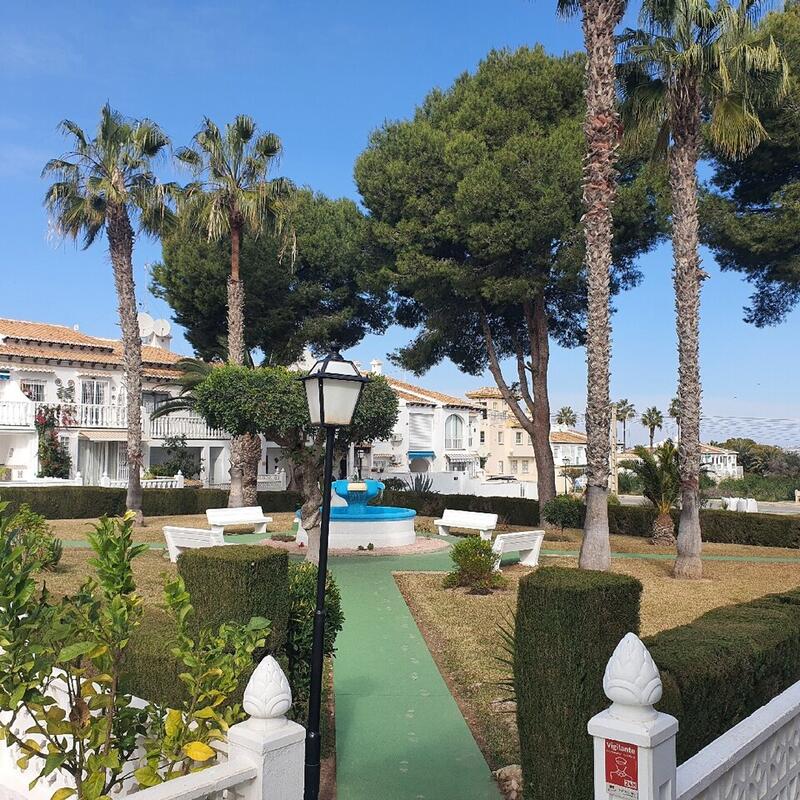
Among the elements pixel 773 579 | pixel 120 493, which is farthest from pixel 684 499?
pixel 120 493

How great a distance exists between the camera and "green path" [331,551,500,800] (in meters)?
5.18

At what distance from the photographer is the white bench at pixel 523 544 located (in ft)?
48.2

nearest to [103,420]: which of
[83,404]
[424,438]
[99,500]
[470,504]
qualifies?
[83,404]

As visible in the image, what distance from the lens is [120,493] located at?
2566 cm

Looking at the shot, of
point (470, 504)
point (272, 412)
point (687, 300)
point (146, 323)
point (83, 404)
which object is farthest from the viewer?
point (146, 323)

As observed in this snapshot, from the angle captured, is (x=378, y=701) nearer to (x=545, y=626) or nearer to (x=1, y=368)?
(x=545, y=626)

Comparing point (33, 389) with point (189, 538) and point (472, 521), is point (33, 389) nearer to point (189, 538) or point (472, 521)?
point (189, 538)

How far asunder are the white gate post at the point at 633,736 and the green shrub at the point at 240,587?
9.46 ft

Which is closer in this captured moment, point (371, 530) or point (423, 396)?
point (371, 530)

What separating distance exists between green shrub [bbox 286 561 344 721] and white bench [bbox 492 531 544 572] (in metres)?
7.88

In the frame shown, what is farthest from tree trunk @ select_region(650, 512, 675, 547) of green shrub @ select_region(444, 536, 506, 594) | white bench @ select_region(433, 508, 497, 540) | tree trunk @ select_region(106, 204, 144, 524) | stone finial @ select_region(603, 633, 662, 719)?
stone finial @ select_region(603, 633, 662, 719)

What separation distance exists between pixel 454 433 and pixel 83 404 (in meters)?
24.9

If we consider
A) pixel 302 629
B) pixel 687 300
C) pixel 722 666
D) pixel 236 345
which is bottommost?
pixel 302 629

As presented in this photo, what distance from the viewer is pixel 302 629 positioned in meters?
6.31
